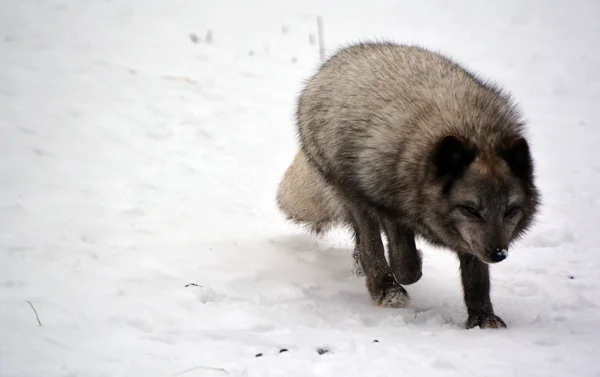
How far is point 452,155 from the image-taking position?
454 cm

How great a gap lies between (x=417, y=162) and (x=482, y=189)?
0.55 m

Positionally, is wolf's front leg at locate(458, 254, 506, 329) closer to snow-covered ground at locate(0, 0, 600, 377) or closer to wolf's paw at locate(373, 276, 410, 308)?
snow-covered ground at locate(0, 0, 600, 377)

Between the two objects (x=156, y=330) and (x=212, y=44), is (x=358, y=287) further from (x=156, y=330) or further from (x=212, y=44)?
(x=212, y=44)

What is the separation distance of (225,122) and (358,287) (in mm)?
4708

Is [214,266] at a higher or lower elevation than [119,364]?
lower

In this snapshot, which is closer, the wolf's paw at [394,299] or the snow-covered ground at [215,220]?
the snow-covered ground at [215,220]

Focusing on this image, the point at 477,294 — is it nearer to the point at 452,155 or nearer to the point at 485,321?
the point at 485,321

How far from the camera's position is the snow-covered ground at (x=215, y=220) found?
160 inches

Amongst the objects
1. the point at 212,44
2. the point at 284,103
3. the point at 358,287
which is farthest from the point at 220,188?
the point at 212,44

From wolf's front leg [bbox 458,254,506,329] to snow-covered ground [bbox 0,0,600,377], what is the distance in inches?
9.0

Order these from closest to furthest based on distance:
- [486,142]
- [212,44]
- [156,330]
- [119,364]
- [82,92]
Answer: [119,364] → [156,330] → [486,142] → [82,92] → [212,44]

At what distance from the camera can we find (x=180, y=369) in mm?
3719

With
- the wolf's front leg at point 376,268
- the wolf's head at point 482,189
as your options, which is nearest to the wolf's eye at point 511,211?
the wolf's head at point 482,189

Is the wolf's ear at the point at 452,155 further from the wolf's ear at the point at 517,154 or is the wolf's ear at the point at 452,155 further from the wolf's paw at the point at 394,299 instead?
the wolf's paw at the point at 394,299
